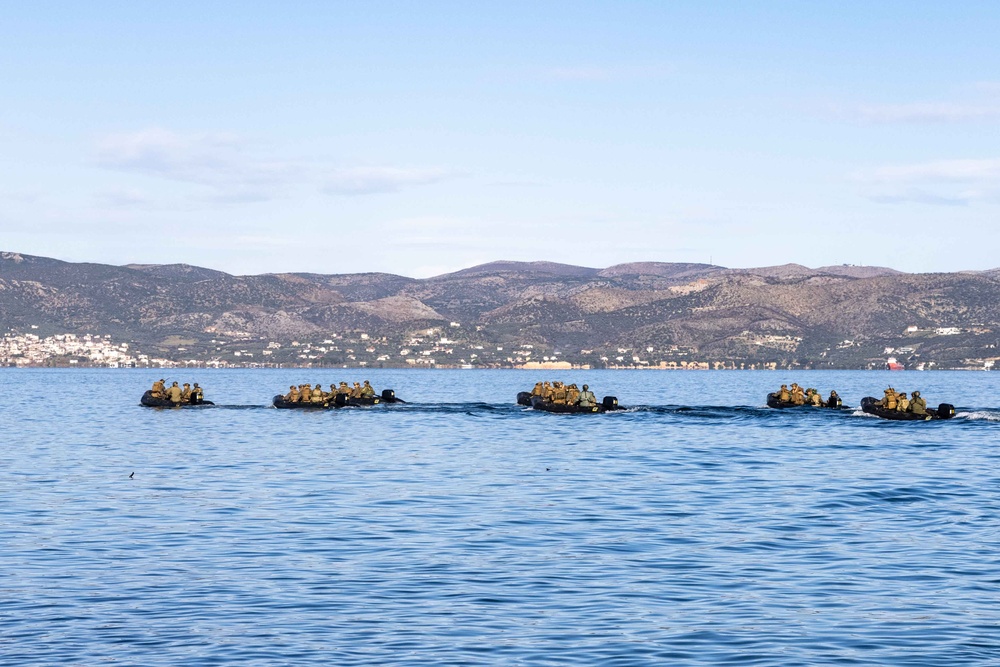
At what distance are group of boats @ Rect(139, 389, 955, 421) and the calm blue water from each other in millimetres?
24687

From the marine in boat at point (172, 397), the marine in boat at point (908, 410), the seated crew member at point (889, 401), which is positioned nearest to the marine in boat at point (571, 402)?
the marine in boat at point (908, 410)

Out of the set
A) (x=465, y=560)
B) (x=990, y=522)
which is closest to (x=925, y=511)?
(x=990, y=522)

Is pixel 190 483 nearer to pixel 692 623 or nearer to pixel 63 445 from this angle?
pixel 63 445

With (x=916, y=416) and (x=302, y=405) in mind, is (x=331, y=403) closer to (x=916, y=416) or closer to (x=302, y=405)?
(x=302, y=405)

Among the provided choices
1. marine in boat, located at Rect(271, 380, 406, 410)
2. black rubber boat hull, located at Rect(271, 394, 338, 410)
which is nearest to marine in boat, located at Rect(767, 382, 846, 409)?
marine in boat, located at Rect(271, 380, 406, 410)

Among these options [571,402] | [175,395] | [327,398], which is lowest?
[175,395]

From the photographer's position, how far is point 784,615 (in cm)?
2772

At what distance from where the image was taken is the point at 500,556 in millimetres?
35750

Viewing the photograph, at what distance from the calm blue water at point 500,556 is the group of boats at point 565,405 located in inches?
972

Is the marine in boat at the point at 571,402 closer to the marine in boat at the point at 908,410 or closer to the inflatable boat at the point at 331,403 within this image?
the inflatable boat at the point at 331,403

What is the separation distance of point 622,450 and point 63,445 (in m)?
34.2

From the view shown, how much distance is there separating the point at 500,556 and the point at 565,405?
7502 centimetres

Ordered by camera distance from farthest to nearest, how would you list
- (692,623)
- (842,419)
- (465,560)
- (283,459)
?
(842,419) → (283,459) → (465,560) → (692,623)

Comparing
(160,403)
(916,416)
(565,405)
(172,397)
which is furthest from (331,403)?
(916,416)
